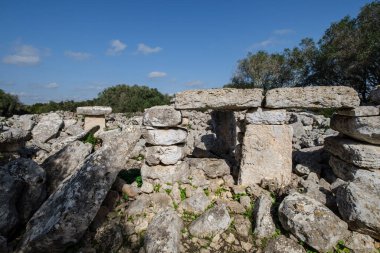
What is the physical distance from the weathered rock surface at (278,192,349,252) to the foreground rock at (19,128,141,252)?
8.61 ft

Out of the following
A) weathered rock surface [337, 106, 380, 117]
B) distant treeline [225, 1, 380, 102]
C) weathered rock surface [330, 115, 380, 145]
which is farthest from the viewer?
distant treeline [225, 1, 380, 102]

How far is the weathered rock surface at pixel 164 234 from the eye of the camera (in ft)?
10.9

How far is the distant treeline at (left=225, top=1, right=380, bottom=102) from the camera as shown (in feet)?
63.0

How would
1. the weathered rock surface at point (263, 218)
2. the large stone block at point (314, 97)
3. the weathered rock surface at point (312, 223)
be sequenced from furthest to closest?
the large stone block at point (314, 97) < the weathered rock surface at point (263, 218) < the weathered rock surface at point (312, 223)

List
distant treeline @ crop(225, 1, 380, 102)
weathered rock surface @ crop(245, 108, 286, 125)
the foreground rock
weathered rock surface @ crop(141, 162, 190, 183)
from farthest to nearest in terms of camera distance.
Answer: distant treeline @ crop(225, 1, 380, 102)
weathered rock surface @ crop(141, 162, 190, 183)
weathered rock surface @ crop(245, 108, 286, 125)
the foreground rock

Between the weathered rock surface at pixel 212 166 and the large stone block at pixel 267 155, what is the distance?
17.0 inches

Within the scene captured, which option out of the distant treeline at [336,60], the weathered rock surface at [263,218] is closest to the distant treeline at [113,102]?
the distant treeline at [336,60]

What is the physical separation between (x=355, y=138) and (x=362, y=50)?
18.5 meters

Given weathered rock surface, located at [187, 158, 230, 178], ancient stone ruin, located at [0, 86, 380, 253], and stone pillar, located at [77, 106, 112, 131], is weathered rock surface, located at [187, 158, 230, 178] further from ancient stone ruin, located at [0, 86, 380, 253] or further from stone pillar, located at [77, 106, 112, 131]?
stone pillar, located at [77, 106, 112, 131]

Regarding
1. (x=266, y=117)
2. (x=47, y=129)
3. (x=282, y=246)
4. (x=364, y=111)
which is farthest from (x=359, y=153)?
(x=47, y=129)

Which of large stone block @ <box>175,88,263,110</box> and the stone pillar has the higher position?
large stone block @ <box>175,88,263,110</box>

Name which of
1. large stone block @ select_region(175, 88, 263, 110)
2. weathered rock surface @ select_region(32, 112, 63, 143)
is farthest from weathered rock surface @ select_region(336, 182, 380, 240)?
weathered rock surface @ select_region(32, 112, 63, 143)

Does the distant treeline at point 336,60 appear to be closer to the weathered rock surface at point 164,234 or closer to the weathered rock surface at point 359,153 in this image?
the weathered rock surface at point 359,153

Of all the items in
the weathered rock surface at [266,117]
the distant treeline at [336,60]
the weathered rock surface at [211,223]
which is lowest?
the weathered rock surface at [211,223]
